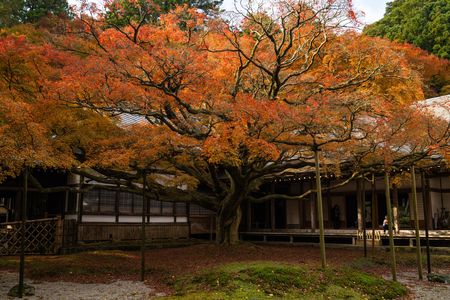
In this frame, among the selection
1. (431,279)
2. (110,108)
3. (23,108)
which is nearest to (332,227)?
(431,279)

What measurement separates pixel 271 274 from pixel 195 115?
529cm

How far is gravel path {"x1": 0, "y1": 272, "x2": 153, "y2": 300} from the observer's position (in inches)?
302

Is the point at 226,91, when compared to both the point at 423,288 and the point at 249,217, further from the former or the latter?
the point at 249,217

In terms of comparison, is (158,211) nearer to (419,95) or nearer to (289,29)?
(289,29)

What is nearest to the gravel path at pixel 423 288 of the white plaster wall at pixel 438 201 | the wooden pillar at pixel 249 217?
the white plaster wall at pixel 438 201

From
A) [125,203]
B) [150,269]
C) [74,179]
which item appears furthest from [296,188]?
[150,269]

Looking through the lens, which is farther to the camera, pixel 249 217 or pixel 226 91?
pixel 249 217

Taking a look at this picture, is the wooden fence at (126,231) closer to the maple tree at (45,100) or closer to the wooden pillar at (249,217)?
the wooden pillar at (249,217)

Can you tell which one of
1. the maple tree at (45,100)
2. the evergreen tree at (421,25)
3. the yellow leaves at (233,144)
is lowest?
the yellow leaves at (233,144)

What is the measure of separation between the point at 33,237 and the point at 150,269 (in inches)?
185

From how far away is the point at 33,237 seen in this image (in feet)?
42.2

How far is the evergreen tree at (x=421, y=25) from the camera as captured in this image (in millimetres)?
29711

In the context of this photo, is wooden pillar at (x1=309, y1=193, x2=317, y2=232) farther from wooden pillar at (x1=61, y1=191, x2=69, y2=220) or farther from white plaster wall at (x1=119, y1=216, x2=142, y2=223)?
wooden pillar at (x1=61, y1=191, x2=69, y2=220)

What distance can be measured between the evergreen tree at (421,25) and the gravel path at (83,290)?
92.2 ft
